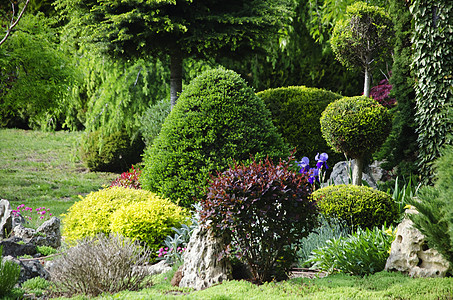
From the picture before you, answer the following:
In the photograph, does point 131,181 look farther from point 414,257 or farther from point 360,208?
point 414,257

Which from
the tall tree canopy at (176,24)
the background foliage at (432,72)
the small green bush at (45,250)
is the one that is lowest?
the small green bush at (45,250)

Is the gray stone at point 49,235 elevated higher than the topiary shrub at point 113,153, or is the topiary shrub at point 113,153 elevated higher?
the topiary shrub at point 113,153

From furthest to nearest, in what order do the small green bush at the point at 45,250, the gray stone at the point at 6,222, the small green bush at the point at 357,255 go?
the gray stone at the point at 6,222, the small green bush at the point at 45,250, the small green bush at the point at 357,255

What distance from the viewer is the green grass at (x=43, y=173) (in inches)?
393

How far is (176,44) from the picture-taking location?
8289 millimetres

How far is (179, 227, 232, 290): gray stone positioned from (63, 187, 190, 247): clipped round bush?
1.23 metres

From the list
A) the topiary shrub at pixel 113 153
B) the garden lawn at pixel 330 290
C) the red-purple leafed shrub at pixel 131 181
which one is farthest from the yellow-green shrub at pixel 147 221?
the topiary shrub at pixel 113 153

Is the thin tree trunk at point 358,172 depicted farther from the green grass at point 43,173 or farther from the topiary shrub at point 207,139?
the green grass at point 43,173

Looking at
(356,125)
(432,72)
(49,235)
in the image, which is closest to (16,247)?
(49,235)

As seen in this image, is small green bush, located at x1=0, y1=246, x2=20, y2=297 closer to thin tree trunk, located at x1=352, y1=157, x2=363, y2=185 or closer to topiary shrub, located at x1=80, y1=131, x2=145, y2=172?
thin tree trunk, located at x1=352, y1=157, x2=363, y2=185

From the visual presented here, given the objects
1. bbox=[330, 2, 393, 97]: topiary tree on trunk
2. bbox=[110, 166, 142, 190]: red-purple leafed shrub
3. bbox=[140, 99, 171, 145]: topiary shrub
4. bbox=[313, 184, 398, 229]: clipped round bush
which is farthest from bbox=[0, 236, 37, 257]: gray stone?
bbox=[330, 2, 393, 97]: topiary tree on trunk

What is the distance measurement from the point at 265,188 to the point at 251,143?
216 cm

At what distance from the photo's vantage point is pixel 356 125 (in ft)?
20.5

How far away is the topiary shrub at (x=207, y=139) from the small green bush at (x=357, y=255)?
171 cm
